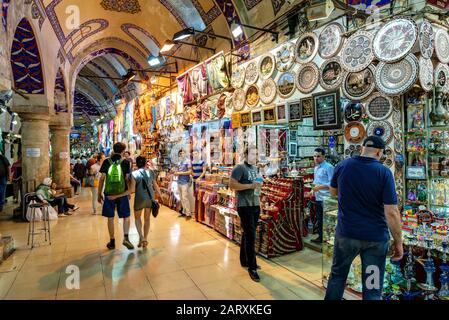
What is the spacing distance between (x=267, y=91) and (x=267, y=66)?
430mm

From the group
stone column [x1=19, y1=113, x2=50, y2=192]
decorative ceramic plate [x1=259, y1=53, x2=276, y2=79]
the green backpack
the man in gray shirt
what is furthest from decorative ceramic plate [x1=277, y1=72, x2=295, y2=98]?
stone column [x1=19, y1=113, x2=50, y2=192]

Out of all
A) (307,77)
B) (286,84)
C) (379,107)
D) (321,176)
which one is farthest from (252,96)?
(379,107)

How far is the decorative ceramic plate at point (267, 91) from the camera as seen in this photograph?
4879 mm

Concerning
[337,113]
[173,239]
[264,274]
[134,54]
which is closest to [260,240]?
[264,274]

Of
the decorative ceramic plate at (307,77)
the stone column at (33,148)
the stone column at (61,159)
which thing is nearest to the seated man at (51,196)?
the stone column at (33,148)

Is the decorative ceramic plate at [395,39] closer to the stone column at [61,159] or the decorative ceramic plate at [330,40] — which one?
the decorative ceramic plate at [330,40]

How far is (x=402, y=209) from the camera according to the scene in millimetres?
3361

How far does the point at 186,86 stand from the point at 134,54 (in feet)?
15.6

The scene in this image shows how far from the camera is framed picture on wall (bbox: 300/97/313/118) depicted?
166 inches

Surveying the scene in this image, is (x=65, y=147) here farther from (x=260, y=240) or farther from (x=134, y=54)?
(x=260, y=240)

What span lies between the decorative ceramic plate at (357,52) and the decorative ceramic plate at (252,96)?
1788 millimetres

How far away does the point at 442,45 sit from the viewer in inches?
131

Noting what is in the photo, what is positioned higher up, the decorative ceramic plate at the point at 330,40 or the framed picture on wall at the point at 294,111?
the decorative ceramic plate at the point at 330,40

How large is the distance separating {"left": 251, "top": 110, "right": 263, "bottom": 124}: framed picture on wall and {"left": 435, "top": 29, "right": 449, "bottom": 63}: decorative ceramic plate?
255 cm
